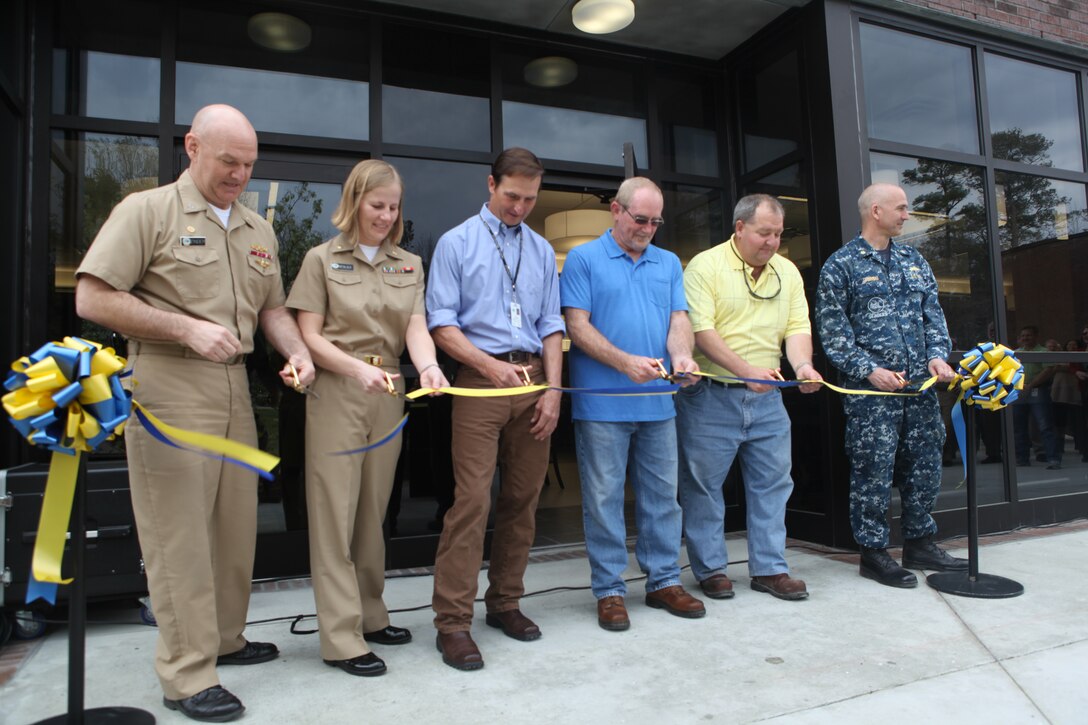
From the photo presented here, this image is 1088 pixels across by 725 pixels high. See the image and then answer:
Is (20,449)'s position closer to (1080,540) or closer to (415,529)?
(415,529)

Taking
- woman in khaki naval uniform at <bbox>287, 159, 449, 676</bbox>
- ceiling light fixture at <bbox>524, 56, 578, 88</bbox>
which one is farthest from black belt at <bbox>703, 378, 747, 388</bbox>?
ceiling light fixture at <bbox>524, 56, 578, 88</bbox>

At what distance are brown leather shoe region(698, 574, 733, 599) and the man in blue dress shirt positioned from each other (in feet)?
3.09

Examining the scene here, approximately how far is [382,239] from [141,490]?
1183mm

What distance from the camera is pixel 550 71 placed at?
4711 mm

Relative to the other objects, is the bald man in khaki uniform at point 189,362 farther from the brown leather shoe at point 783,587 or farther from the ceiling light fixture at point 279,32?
the brown leather shoe at point 783,587

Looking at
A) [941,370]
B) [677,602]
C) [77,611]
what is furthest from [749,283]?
[77,611]

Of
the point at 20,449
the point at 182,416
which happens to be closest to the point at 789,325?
the point at 182,416

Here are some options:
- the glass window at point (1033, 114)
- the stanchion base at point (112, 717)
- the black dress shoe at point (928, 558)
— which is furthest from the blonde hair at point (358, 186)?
the glass window at point (1033, 114)

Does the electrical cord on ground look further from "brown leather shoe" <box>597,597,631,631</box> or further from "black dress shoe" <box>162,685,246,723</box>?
"black dress shoe" <box>162,685,246,723</box>

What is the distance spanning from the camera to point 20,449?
3.43 meters

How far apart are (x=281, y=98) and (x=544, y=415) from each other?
2459mm

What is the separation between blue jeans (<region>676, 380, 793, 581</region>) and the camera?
3521mm

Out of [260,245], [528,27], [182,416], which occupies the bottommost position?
[182,416]

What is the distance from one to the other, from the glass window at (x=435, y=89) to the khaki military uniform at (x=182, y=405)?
2.01 meters
